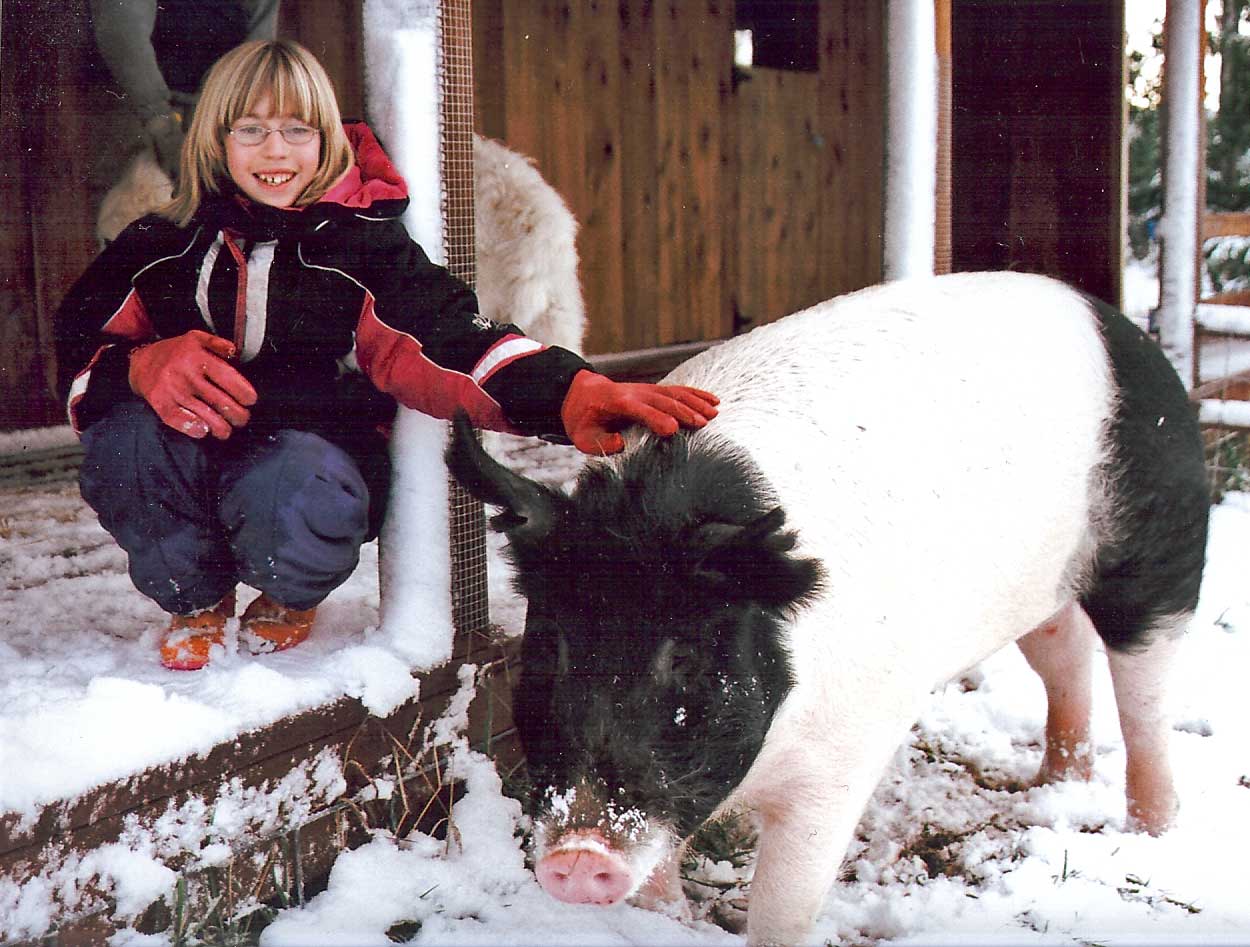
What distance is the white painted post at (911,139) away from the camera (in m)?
3.72

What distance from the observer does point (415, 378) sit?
2.43 metres

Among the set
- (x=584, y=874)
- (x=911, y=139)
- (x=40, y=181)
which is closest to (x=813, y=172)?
(x=911, y=139)

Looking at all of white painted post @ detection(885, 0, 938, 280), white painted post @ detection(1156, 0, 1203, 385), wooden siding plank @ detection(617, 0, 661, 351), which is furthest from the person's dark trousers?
white painted post @ detection(1156, 0, 1203, 385)

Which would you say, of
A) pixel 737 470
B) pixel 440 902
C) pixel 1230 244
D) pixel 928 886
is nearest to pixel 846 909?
pixel 928 886

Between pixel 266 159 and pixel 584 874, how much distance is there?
5.00 feet

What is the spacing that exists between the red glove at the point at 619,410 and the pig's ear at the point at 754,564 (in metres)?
0.28

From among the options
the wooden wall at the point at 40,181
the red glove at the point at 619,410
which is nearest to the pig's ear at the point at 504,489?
→ the red glove at the point at 619,410

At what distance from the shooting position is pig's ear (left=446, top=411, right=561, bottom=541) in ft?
6.35

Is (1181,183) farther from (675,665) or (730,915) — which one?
(675,665)

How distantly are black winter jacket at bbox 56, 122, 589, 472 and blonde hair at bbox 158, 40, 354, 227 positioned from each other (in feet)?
0.15

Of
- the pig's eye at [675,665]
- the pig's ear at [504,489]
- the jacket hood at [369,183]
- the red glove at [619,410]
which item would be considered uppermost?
the jacket hood at [369,183]

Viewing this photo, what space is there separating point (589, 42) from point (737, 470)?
508 centimetres

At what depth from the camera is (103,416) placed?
2422 mm

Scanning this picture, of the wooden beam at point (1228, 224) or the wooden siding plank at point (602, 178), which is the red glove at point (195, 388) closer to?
the wooden siding plank at point (602, 178)
